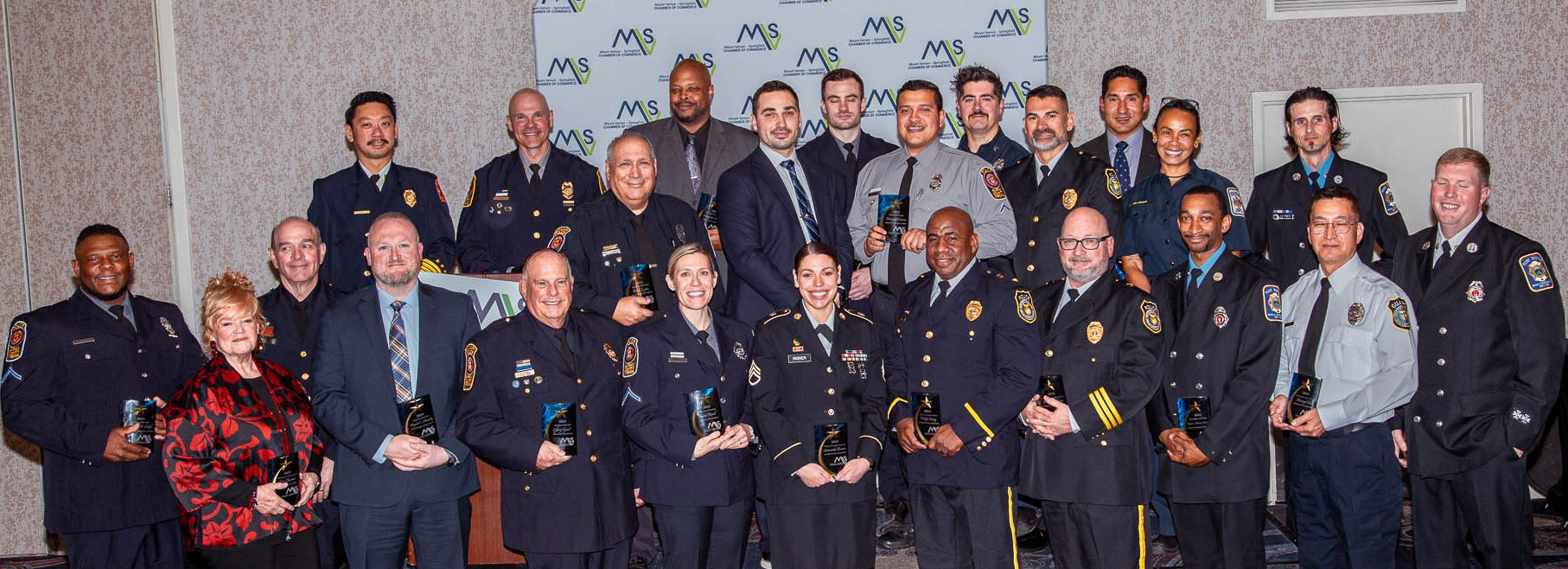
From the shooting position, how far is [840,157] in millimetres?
5547

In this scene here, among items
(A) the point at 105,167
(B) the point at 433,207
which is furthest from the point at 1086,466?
(A) the point at 105,167

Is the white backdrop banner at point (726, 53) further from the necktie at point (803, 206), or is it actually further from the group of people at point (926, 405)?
the group of people at point (926, 405)

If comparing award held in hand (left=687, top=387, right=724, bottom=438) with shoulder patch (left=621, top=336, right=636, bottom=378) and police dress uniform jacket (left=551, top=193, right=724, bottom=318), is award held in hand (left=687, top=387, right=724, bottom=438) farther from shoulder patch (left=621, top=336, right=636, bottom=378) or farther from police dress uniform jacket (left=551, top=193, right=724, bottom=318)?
police dress uniform jacket (left=551, top=193, right=724, bottom=318)

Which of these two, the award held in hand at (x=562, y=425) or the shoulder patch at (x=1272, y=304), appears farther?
the shoulder patch at (x=1272, y=304)

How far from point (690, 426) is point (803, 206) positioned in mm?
1362

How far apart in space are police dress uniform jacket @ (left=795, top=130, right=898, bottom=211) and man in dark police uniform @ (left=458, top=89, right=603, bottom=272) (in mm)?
1138

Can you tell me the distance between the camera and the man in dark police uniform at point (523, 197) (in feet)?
19.1

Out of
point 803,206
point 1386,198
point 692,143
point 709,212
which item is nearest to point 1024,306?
point 803,206

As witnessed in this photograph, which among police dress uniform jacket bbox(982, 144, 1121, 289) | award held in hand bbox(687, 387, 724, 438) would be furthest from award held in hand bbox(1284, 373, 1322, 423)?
award held in hand bbox(687, 387, 724, 438)

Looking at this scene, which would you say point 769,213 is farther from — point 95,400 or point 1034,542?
point 95,400

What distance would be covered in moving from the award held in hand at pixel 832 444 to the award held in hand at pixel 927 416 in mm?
287

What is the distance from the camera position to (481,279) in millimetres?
5066

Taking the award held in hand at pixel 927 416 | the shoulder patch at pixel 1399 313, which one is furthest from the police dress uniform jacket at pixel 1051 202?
the shoulder patch at pixel 1399 313

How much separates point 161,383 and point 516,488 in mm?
1927
